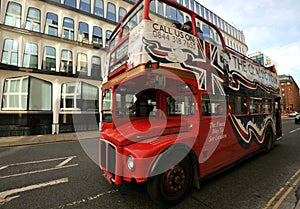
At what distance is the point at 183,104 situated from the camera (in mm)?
3992

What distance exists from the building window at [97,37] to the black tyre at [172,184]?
681 inches

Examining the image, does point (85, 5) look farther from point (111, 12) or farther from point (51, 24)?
point (51, 24)

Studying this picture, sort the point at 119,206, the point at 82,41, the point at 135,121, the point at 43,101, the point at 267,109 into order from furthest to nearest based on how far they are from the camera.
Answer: the point at 82,41, the point at 43,101, the point at 267,109, the point at 135,121, the point at 119,206

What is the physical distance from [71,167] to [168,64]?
4.90m

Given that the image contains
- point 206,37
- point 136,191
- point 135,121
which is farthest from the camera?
point 206,37

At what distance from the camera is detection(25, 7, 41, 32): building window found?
46.4 ft

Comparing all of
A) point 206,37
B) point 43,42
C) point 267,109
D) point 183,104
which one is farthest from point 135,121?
point 43,42

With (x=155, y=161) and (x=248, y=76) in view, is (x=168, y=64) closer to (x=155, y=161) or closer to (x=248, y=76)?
(x=155, y=161)

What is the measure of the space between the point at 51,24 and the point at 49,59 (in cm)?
353

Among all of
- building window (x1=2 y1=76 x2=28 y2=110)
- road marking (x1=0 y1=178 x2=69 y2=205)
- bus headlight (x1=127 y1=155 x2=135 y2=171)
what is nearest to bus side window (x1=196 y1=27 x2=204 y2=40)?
bus headlight (x1=127 y1=155 x2=135 y2=171)

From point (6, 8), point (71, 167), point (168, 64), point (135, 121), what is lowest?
point (71, 167)

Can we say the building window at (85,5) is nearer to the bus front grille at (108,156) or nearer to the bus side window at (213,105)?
the bus front grille at (108,156)

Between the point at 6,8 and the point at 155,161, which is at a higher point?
the point at 6,8

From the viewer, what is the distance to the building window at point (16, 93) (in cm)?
1332
